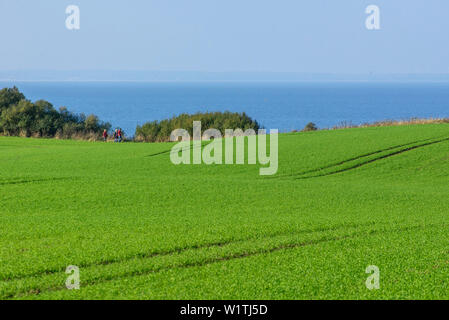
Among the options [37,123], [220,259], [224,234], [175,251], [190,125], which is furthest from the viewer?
[37,123]

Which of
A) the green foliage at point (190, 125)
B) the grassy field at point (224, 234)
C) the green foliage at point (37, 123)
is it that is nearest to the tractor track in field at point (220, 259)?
Answer: the grassy field at point (224, 234)

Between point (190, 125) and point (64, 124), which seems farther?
point (64, 124)

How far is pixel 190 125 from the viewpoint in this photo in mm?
46875

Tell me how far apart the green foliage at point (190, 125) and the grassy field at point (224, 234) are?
2172cm

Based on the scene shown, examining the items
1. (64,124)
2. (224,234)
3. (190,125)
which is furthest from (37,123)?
(224,234)

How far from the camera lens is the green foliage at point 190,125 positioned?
4659cm

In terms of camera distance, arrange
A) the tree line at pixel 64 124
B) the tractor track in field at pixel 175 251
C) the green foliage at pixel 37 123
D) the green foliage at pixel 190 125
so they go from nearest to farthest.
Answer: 1. the tractor track in field at pixel 175 251
2. the green foliage at pixel 190 125
3. the tree line at pixel 64 124
4. the green foliage at pixel 37 123

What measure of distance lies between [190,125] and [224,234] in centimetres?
3569

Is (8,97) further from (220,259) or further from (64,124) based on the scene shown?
(220,259)

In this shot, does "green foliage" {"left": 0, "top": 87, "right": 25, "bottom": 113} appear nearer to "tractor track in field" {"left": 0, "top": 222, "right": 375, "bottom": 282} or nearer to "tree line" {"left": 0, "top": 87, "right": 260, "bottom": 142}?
"tree line" {"left": 0, "top": 87, "right": 260, "bottom": 142}

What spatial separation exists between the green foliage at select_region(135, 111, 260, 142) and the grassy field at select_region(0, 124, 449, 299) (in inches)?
855

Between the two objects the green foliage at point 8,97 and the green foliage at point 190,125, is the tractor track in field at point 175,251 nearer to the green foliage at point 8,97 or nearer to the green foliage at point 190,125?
the green foliage at point 190,125

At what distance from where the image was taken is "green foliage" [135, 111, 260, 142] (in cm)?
4659
